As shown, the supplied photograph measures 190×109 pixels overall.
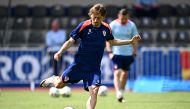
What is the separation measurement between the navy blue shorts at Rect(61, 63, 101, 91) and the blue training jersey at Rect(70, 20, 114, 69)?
107 millimetres

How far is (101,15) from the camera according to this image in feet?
38.9

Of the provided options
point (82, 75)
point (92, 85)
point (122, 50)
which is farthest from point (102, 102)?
point (92, 85)

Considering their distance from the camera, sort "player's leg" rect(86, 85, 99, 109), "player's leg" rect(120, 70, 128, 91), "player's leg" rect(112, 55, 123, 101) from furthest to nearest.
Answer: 1. "player's leg" rect(120, 70, 128, 91)
2. "player's leg" rect(112, 55, 123, 101)
3. "player's leg" rect(86, 85, 99, 109)

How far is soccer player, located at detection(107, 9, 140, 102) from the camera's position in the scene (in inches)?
653

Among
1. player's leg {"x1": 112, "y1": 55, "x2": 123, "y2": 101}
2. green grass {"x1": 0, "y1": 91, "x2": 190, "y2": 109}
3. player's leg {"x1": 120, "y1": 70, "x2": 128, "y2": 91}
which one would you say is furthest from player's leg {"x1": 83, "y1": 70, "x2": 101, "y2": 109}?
player's leg {"x1": 120, "y1": 70, "x2": 128, "y2": 91}

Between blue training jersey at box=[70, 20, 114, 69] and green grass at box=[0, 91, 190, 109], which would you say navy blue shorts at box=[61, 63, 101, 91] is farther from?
green grass at box=[0, 91, 190, 109]

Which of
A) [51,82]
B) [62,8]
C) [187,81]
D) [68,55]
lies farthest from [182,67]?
[51,82]

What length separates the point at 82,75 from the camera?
1232 cm

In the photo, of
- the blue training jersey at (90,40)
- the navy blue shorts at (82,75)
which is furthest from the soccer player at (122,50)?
the blue training jersey at (90,40)

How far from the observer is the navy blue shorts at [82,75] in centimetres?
1205

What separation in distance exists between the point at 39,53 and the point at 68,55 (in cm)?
101

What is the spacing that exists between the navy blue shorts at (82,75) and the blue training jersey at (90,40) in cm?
11

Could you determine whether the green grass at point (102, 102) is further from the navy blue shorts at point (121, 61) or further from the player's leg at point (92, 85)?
the player's leg at point (92, 85)

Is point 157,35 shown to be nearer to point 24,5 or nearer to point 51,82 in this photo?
point 24,5
